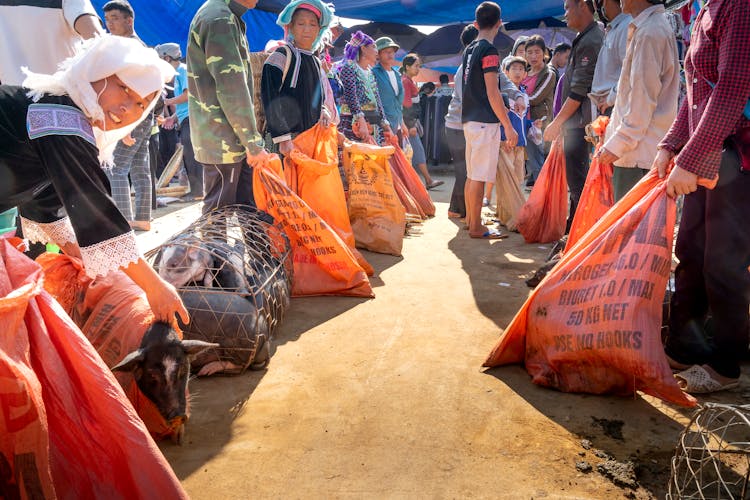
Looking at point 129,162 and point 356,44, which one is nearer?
point 129,162

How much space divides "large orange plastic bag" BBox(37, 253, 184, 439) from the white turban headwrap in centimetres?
69

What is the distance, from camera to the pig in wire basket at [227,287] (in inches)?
103

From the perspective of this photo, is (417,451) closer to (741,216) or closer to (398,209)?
(741,216)

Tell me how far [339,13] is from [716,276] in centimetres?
1091

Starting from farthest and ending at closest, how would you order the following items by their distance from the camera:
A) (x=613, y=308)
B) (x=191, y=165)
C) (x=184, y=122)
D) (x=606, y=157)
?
1. (x=191, y=165)
2. (x=184, y=122)
3. (x=606, y=157)
4. (x=613, y=308)

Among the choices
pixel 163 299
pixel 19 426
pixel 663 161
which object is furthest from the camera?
pixel 663 161

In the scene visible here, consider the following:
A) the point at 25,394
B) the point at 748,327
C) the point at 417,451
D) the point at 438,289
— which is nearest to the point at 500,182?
the point at 438,289

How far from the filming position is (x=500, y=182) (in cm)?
598

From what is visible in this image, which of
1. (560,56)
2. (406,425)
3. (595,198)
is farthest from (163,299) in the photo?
(560,56)

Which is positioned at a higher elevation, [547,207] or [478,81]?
[478,81]

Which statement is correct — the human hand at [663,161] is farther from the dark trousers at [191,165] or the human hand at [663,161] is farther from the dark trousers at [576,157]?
the dark trousers at [191,165]

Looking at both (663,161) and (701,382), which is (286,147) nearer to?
(663,161)

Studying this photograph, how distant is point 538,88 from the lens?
24.9ft

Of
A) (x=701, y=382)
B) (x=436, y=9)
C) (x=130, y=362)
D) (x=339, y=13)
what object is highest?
(x=436, y=9)
